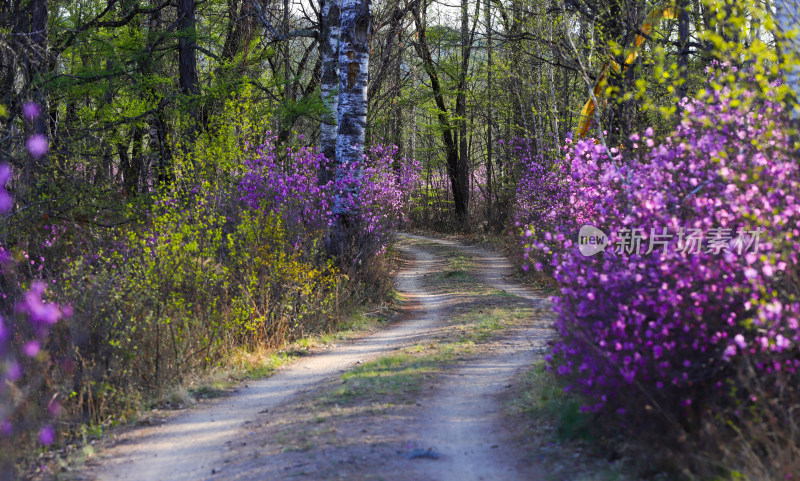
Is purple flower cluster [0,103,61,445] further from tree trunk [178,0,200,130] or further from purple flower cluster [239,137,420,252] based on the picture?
tree trunk [178,0,200,130]

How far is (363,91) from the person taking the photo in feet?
39.6

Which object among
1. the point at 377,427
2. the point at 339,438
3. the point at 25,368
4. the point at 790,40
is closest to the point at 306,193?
the point at 25,368

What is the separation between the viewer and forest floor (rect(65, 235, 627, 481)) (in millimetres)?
4867

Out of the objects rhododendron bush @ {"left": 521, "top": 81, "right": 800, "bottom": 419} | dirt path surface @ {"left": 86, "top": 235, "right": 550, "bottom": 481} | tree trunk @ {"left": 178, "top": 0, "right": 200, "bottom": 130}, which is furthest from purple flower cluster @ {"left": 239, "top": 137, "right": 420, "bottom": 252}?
rhododendron bush @ {"left": 521, "top": 81, "right": 800, "bottom": 419}

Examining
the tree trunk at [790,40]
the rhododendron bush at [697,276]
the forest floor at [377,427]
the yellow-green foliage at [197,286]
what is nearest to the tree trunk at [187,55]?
the yellow-green foliage at [197,286]

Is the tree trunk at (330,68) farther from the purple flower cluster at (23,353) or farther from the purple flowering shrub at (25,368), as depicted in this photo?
the purple flower cluster at (23,353)

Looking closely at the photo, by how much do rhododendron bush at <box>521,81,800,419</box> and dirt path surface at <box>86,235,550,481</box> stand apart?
2.52ft

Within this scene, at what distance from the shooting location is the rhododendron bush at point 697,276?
4.04m

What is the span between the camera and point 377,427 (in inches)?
223

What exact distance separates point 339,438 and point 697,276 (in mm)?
3018

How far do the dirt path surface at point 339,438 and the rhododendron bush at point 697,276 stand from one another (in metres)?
0.77

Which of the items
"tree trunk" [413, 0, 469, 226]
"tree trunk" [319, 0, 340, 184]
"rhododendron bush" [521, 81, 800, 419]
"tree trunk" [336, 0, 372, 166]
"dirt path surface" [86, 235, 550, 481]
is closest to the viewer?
"rhododendron bush" [521, 81, 800, 419]

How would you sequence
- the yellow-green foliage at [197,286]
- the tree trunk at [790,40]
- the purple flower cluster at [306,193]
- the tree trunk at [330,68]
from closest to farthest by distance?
the tree trunk at [790,40] < the yellow-green foliage at [197,286] < the purple flower cluster at [306,193] < the tree trunk at [330,68]

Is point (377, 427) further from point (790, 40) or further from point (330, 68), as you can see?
point (330, 68)
